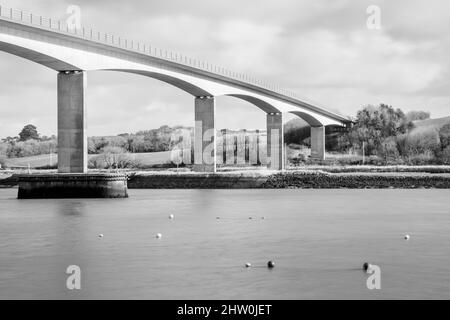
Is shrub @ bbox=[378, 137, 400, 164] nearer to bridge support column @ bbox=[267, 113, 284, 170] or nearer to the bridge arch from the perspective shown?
the bridge arch

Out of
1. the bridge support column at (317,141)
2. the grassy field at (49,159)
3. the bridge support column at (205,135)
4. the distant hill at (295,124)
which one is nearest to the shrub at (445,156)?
the bridge support column at (317,141)

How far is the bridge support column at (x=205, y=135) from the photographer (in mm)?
82625

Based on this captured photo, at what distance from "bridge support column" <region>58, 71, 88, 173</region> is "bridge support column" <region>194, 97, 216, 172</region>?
27.2 metres

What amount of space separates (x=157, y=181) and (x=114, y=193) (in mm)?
28229

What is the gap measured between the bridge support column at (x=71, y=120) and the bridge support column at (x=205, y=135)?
2722cm

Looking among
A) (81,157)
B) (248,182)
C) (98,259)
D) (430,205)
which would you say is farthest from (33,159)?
(98,259)

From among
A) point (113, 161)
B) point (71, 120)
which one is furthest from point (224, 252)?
point (113, 161)

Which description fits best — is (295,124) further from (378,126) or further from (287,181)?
(287,181)

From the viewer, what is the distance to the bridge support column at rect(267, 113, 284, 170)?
10450 centimetres

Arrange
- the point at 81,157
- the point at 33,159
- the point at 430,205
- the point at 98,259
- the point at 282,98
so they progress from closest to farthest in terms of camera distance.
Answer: the point at 98,259 → the point at 430,205 → the point at 81,157 → the point at 282,98 → the point at 33,159

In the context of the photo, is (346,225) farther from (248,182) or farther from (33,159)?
(33,159)

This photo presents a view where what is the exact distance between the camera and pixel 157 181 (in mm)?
84938

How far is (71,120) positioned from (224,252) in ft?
113

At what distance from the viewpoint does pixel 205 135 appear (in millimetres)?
82562
